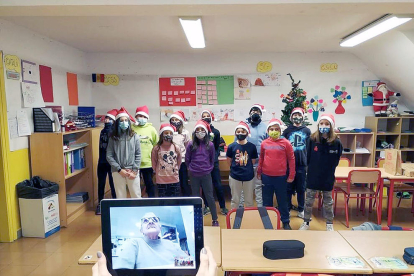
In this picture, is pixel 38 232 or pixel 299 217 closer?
pixel 38 232

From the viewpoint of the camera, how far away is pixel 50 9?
244 cm

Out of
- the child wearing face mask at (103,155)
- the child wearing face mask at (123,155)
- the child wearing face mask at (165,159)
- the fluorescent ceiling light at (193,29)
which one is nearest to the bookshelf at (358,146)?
the fluorescent ceiling light at (193,29)

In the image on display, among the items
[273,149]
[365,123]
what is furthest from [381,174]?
[365,123]

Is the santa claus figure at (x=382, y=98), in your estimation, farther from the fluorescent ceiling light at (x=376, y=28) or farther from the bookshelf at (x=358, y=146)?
the fluorescent ceiling light at (x=376, y=28)

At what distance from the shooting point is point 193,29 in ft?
11.7

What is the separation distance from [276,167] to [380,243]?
161 cm

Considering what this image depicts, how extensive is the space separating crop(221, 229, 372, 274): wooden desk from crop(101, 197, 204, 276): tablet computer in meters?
0.56

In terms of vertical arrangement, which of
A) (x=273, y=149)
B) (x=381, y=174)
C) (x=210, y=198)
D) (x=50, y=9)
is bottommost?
(x=210, y=198)

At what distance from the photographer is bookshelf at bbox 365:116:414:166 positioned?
17.5 ft

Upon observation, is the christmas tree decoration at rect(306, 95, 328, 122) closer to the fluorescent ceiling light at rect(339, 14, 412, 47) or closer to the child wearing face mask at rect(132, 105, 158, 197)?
the fluorescent ceiling light at rect(339, 14, 412, 47)

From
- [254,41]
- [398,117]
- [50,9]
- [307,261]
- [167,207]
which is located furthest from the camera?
[398,117]

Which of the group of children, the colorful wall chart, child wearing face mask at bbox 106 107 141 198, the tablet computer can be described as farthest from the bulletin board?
the tablet computer

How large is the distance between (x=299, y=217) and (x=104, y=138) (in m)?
3.08

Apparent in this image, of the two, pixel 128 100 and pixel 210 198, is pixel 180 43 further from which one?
pixel 210 198
